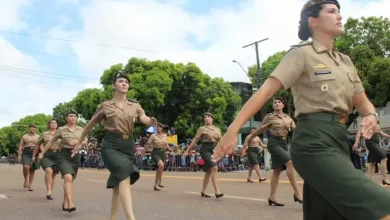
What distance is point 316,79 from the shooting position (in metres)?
3.23

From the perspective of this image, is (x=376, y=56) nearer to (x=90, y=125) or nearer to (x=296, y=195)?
(x=296, y=195)

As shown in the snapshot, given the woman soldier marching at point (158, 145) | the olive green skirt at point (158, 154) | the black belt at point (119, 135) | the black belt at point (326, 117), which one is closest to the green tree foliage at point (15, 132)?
the woman soldier marching at point (158, 145)

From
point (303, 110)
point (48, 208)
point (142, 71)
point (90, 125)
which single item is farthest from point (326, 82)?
point (142, 71)

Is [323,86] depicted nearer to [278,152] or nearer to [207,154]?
[278,152]

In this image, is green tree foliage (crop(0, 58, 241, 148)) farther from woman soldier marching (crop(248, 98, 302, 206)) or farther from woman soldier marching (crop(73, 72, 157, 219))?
woman soldier marching (crop(73, 72, 157, 219))

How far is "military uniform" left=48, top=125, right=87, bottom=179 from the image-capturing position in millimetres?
9141

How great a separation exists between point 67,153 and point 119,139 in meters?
3.44

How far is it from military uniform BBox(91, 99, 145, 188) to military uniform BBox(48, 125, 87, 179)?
8.99ft

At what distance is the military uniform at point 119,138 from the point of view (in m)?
6.33

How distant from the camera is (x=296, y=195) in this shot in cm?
918

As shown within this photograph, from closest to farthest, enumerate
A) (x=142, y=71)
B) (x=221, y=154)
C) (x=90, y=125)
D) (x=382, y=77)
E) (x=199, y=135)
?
(x=221, y=154), (x=90, y=125), (x=199, y=135), (x=382, y=77), (x=142, y=71)

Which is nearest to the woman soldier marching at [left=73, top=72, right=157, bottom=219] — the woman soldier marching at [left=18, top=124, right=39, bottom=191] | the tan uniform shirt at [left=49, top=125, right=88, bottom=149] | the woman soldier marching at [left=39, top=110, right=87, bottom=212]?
the woman soldier marching at [left=39, top=110, right=87, bottom=212]

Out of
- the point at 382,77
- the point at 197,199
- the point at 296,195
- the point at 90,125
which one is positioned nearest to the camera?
the point at 90,125

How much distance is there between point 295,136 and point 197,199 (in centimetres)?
795
